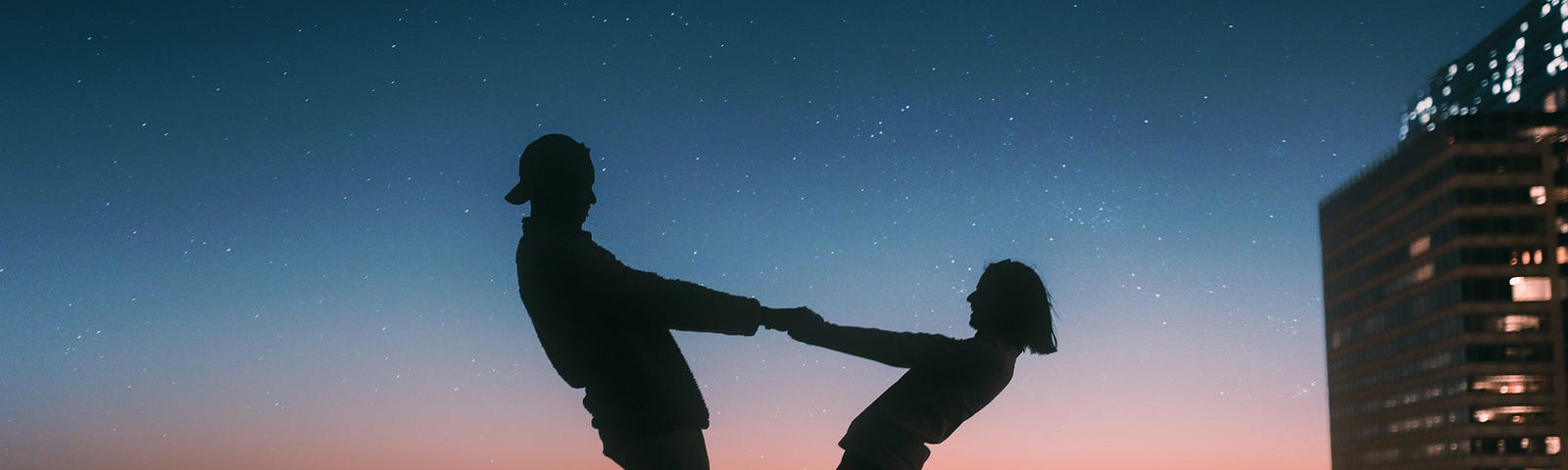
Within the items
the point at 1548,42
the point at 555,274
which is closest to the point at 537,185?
the point at 555,274

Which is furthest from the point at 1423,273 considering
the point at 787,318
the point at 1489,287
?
the point at 787,318

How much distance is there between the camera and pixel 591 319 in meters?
4.72

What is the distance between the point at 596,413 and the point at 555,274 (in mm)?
527

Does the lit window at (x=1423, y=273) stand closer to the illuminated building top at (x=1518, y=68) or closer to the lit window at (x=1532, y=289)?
the lit window at (x=1532, y=289)

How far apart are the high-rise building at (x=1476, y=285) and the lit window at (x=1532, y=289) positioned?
0.46ft

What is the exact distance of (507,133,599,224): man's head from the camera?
489cm

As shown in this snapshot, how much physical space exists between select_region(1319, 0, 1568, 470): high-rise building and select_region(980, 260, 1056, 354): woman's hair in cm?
14772

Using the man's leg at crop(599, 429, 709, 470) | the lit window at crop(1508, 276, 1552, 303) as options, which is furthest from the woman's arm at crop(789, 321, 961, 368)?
the lit window at crop(1508, 276, 1552, 303)

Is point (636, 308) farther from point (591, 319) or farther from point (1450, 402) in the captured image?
point (1450, 402)

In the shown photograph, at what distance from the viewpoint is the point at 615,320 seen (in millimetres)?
4691

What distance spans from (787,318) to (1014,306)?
109 cm

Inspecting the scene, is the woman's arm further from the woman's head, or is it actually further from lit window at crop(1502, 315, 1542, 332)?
lit window at crop(1502, 315, 1542, 332)

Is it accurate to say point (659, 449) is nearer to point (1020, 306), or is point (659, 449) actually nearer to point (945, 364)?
point (945, 364)

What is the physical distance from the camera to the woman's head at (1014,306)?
5340 mm
